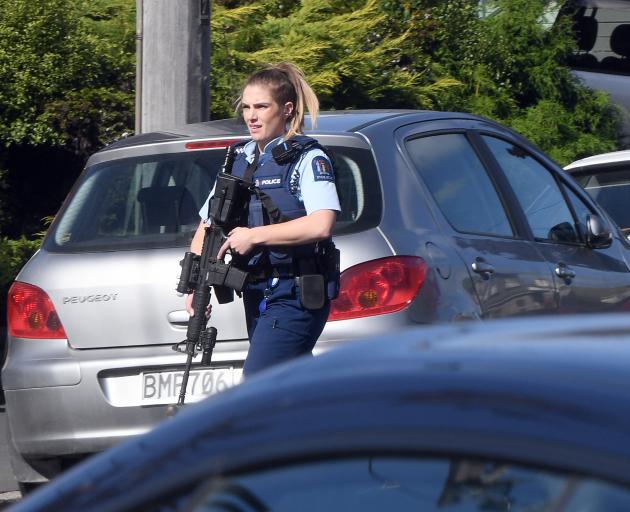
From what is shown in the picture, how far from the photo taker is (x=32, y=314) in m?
4.77

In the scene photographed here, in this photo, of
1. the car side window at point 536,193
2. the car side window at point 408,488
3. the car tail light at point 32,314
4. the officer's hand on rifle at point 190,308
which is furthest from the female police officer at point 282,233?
the car side window at point 408,488

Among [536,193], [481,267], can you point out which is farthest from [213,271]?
[536,193]

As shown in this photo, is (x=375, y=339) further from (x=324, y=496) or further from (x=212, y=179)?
(x=212, y=179)

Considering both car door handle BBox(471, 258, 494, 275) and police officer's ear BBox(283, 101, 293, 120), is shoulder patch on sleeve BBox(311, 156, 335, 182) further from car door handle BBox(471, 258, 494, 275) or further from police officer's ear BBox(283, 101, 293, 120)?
car door handle BBox(471, 258, 494, 275)

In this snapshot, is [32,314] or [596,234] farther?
[596,234]

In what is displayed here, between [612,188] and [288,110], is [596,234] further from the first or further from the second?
[612,188]

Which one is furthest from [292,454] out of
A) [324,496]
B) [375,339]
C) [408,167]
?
[408,167]

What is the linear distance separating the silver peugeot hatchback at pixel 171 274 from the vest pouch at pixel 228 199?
453mm

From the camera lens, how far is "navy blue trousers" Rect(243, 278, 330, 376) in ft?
13.3

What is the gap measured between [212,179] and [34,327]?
86 centimetres

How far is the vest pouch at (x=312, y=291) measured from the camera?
4.04m

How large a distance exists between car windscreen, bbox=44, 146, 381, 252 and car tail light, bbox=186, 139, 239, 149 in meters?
0.02

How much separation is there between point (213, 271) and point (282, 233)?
271mm

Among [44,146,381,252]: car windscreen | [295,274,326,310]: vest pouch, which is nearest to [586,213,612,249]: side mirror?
[44,146,381,252]: car windscreen
